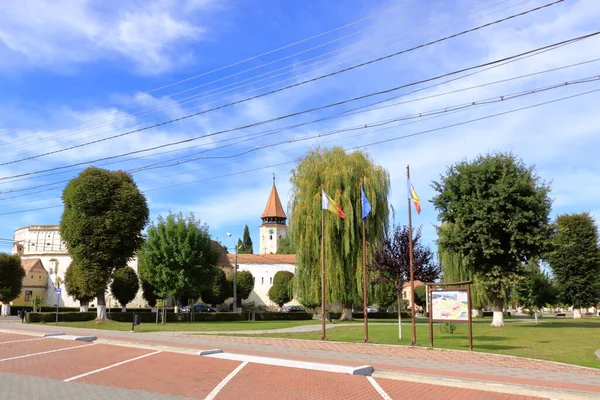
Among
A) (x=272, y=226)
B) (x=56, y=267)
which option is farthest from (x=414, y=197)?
(x=272, y=226)

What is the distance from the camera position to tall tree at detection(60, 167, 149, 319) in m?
40.3

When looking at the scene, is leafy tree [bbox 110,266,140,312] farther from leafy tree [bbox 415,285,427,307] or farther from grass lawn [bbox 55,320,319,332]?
leafy tree [bbox 415,285,427,307]

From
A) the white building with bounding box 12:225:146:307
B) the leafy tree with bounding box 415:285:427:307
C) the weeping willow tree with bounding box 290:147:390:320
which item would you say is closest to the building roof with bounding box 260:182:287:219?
the leafy tree with bounding box 415:285:427:307

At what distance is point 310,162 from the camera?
38344 mm

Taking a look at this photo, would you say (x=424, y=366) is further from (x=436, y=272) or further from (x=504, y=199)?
(x=504, y=199)

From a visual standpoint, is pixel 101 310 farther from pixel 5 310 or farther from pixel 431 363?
pixel 431 363

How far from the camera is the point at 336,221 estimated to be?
113 feet

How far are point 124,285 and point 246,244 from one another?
250 feet

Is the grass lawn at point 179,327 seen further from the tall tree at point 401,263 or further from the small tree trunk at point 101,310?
the tall tree at point 401,263

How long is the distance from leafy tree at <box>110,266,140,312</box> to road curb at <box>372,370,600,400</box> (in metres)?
51.2

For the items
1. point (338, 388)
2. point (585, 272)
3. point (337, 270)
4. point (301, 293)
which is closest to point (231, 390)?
point (338, 388)

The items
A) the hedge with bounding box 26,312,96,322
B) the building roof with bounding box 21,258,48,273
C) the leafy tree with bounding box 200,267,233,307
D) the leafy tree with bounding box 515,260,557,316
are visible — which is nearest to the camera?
the hedge with bounding box 26,312,96,322

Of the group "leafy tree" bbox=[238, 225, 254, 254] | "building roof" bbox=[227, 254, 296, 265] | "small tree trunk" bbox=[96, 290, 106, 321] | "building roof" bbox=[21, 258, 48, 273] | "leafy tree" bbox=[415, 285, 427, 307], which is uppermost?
"leafy tree" bbox=[238, 225, 254, 254]

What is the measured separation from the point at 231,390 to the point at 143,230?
118ft
